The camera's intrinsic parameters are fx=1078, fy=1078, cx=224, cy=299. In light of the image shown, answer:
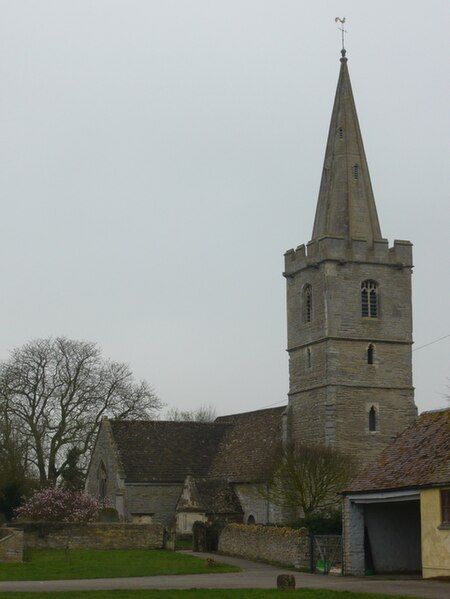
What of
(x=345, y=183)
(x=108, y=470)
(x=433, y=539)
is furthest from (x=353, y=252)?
(x=433, y=539)

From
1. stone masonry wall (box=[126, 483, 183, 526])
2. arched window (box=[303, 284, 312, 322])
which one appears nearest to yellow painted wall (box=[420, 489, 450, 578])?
arched window (box=[303, 284, 312, 322])

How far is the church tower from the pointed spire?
0.05 metres

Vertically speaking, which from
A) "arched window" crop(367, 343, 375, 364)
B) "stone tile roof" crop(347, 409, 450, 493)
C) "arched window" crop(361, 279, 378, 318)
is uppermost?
"arched window" crop(361, 279, 378, 318)

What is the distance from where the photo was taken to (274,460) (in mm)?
50906

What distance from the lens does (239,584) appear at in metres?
28.3

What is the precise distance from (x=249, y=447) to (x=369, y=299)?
35.7 ft

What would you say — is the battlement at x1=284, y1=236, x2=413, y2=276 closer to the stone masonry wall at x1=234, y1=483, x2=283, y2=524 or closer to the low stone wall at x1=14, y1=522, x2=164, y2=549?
the stone masonry wall at x1=234, y1=483, x2=283, y2=524

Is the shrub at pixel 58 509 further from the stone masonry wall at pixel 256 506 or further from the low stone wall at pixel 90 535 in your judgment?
the stone masonry wall at pixel 256 506

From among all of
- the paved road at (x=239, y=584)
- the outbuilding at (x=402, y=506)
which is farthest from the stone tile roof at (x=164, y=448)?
the outbuilding at (x=402, y=506)

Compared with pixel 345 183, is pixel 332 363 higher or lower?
lower

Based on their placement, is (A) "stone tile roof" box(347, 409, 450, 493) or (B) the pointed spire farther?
(B) the pointed spire

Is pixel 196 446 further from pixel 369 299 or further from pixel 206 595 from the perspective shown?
pixel 206 595

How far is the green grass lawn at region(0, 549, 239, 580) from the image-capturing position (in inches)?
1286

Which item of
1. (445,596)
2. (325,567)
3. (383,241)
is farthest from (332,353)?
(445,596)
